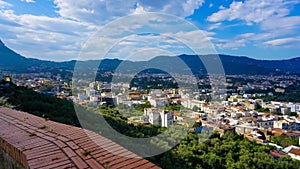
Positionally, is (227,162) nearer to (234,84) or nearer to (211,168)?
(211,168)

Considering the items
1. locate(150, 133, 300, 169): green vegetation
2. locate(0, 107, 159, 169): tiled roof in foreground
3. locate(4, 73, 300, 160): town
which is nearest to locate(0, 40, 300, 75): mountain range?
locate(4, 73, 300, 160): town

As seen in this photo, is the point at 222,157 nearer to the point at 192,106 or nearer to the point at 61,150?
the point at 61,150

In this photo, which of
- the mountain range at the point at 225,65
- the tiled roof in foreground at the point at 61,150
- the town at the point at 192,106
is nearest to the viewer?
the tiled roof in foreground at the point at 61,150

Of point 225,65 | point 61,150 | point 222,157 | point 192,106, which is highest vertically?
point 225,65

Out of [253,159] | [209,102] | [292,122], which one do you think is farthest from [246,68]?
[253,159]

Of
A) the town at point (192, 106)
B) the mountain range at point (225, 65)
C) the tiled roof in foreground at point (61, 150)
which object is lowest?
the town at point (192, 106)

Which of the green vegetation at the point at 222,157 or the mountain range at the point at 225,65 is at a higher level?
the mountain range at the point at 225,65

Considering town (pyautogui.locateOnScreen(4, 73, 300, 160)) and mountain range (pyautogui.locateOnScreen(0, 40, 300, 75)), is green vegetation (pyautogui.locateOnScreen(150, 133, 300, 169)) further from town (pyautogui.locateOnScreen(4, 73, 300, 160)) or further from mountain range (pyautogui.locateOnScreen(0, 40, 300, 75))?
mountain range (pyautogui.locateOnScreen(0, 40, 300, 75))

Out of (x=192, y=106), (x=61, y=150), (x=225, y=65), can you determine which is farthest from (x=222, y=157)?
(x=225, y=65)

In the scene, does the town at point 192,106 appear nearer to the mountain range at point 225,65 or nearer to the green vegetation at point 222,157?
the green vegetation at point 222,157

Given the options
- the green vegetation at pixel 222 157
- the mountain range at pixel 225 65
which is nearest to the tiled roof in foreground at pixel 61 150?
the green vegetation at pixel 222 157
